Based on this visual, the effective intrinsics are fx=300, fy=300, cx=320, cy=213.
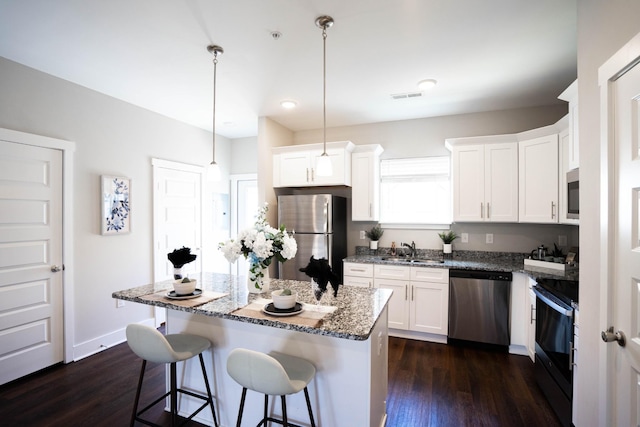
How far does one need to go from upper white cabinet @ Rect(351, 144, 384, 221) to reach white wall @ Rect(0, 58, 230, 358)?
2.52 metres

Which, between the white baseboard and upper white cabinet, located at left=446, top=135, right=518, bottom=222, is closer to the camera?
the white baseboard

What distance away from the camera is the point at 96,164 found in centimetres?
319

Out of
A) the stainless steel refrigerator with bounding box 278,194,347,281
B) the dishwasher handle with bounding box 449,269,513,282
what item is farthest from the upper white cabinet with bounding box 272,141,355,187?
the dishwasher handle with bounding box 449,269,513,282

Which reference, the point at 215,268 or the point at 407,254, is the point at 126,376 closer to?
the point at 215,268

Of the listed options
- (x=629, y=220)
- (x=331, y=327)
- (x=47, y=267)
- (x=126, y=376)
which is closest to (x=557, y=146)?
(x=629, y=220)

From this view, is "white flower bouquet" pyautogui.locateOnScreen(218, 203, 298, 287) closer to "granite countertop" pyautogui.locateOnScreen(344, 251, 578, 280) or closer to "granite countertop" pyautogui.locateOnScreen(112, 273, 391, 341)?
"granite countertop" pyautogui.locateOnScreen(112, 273, 391, 341)

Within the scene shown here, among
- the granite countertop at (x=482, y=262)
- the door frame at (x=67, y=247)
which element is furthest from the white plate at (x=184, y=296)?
the granite countertop at (x=482, y=262)

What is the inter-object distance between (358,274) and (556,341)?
195cm

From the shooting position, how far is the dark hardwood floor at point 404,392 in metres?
2.13

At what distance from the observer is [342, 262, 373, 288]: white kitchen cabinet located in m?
3.61

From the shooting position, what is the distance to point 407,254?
396 cm

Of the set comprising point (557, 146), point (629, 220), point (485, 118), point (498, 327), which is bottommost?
point (498, 327)

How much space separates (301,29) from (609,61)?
5.66ft

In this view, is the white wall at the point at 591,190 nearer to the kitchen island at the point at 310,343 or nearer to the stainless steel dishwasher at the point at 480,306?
the kitchen island at the point at 310,343
